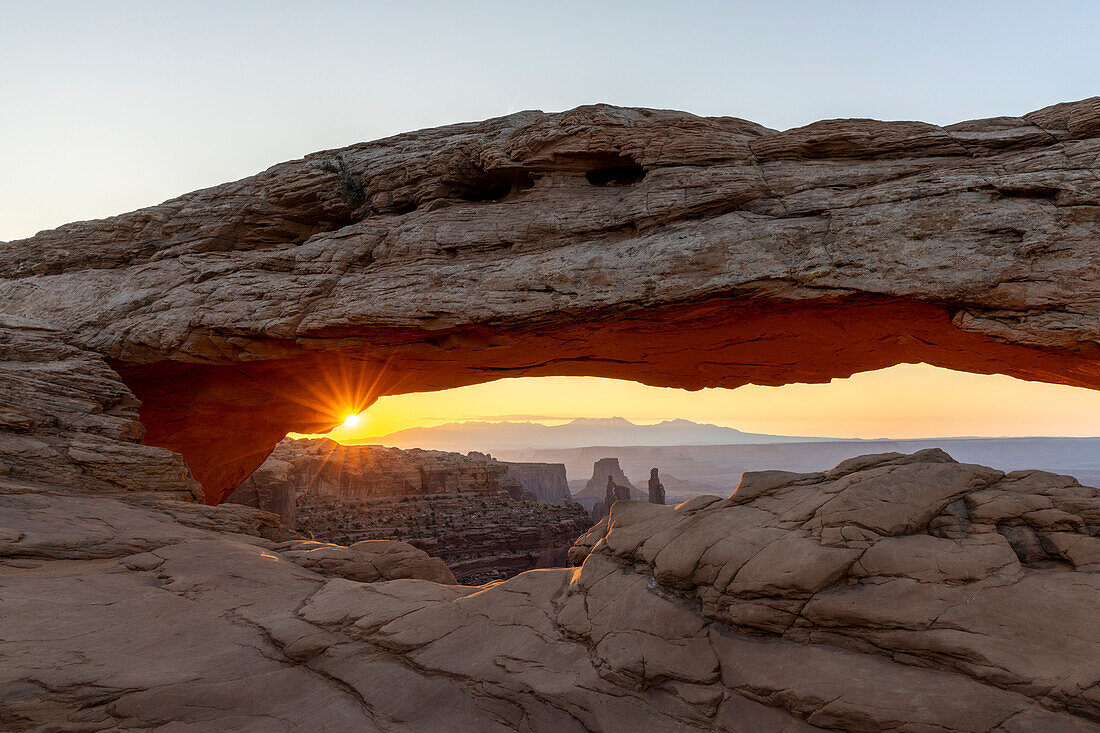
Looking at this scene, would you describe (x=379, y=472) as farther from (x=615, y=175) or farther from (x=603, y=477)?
(x=603, y=477)

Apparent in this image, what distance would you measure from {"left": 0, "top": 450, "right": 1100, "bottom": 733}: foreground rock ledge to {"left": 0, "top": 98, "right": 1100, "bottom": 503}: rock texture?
484 cm

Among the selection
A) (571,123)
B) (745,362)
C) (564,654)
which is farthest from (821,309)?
(564,654)

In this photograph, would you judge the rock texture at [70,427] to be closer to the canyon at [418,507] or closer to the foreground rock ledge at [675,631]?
the foreground rock ledge at [675,631]

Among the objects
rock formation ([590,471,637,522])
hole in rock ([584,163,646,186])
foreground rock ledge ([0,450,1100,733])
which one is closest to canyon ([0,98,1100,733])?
foreground rock ledge ([0,450,1100,733])

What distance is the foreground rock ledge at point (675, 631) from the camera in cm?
575

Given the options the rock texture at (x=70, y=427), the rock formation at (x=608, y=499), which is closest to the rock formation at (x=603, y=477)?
the rock formation at (x=608, y=499)

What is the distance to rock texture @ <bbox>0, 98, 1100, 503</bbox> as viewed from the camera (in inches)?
431

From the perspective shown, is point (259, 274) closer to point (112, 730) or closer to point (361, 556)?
point (361, 556)

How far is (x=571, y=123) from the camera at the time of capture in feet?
46.8

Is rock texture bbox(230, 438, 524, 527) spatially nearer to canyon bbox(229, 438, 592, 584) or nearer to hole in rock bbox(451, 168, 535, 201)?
canyon bbox(229, 438, 592, 584)

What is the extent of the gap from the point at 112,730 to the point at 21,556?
4.70 meters

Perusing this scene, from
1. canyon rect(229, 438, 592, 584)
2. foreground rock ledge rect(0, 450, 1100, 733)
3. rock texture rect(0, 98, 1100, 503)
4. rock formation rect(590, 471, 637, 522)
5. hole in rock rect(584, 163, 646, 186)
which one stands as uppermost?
hole in rock rect(584, 163, 646, 186)

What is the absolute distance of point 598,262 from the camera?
511 inches

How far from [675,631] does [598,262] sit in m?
8.44
